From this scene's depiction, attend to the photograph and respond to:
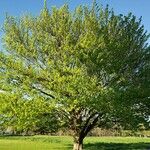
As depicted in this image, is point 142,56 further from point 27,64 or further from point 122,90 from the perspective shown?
point 27,64

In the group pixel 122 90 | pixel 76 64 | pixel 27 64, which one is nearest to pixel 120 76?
pixel 122 90

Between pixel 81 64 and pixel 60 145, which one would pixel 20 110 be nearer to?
pixel 81 64

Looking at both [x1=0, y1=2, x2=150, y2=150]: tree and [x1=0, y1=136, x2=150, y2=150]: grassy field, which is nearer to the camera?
[x1=0, y1=2, x2=150, y2=150]: tree

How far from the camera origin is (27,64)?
134ft

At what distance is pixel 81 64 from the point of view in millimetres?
37844

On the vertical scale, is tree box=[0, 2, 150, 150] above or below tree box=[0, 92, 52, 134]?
above

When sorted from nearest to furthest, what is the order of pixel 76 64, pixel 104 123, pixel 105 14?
pixel 76 64 → pixel 105 14 → pixel 104 123

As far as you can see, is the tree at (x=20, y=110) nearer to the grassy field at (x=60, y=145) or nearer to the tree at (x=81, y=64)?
the tree at (x=81, y=64)

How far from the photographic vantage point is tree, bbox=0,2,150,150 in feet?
121

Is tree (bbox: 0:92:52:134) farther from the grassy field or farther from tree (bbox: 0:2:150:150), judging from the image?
the grassy field

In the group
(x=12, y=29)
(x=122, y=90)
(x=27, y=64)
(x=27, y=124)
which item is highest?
(x=12, y=29)

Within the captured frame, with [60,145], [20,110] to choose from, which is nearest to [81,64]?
[20,110]

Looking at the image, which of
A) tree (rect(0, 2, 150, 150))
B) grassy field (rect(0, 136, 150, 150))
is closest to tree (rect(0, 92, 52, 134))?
tree (rect(0, 2, 150, 150))

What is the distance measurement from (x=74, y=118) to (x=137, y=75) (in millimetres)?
7021
